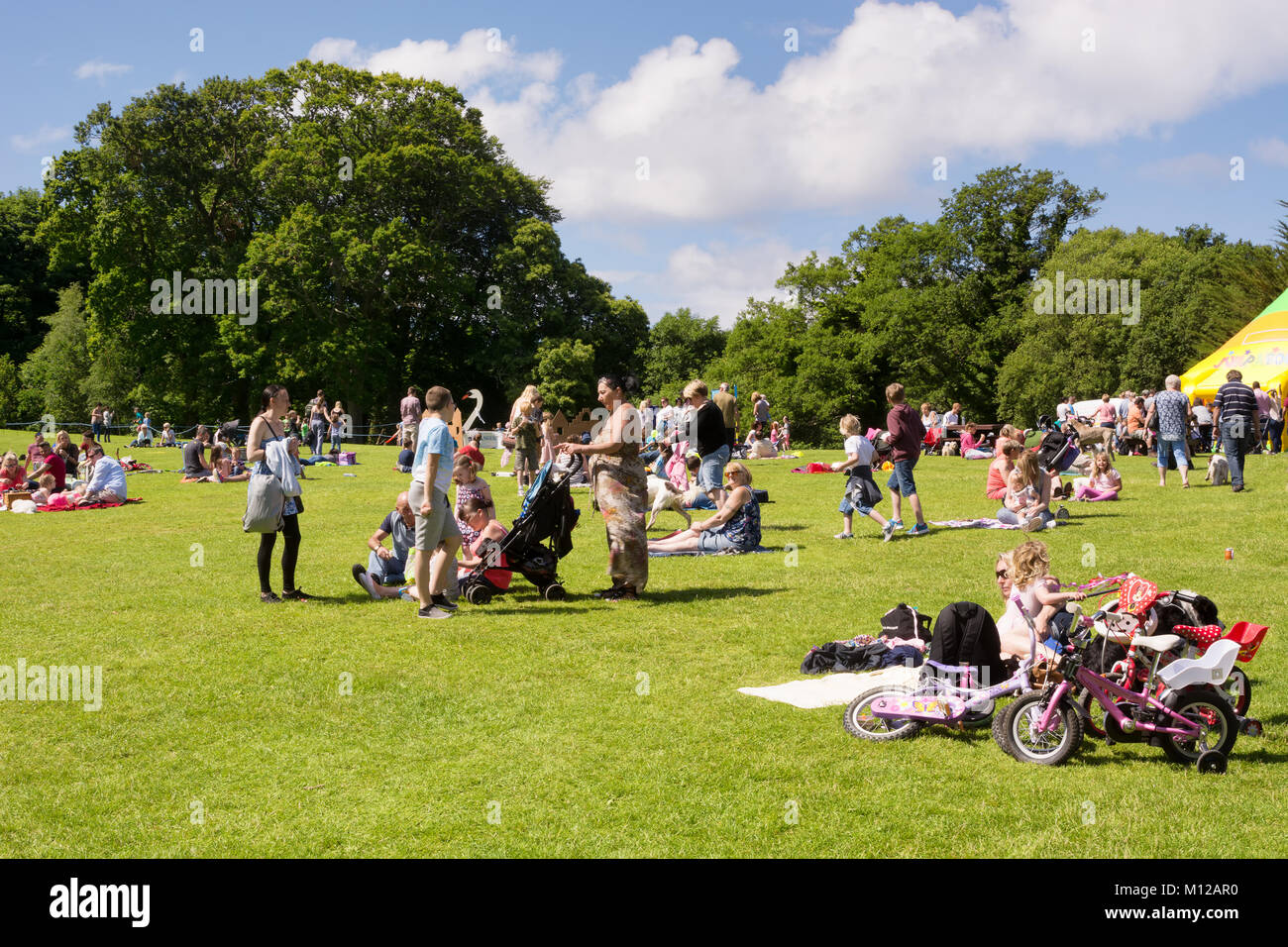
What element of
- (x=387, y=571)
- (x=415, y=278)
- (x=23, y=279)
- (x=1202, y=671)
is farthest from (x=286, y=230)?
(x=1202, y=671)

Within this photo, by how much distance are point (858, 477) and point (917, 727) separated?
8.30 metres

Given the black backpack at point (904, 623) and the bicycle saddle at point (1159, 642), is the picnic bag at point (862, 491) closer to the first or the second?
the black backpack at point (904, 623)

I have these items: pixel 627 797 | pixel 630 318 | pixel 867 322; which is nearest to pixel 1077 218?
A: pixel 867 322

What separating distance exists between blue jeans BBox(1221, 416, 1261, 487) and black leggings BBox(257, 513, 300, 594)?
1518 centimetres

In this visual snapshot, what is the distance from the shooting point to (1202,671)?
5.52 meters

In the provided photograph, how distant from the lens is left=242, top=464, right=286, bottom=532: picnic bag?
9422 mm

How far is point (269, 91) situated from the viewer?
4747 cm

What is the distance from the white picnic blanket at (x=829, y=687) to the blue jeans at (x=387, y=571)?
5110 millimetres

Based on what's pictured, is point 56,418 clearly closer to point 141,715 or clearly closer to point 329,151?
point 329,151

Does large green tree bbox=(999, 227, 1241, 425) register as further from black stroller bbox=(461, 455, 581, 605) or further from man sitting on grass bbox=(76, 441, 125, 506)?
black stroller bbox=(461, 455, 581, 605)

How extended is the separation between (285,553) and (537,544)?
95.5 inches

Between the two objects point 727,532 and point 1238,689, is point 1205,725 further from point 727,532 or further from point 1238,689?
point 727,532

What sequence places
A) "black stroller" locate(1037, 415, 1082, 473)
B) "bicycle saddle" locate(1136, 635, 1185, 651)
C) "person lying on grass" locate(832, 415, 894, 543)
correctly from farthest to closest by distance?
"black stroller" locate(1037, 415, 1082, 473)
"person lying on grass" locate(832, 415, 894, 543)
"bicycle saddle" locate(1136, 635, 1185, 651)

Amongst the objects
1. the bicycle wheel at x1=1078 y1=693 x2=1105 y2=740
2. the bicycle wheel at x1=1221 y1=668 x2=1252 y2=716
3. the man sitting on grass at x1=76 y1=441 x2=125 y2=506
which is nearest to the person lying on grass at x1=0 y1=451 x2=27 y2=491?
the man sitting on grass at x1=76 y1=441 x2=125 y2=506
